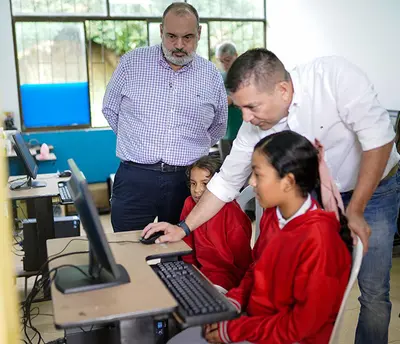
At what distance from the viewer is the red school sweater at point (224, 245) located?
2.18 meters

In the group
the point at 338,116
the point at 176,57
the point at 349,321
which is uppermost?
the point at 176,57

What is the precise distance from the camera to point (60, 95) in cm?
573

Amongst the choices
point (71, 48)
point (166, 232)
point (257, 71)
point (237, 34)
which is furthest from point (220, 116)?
point (237, 34)

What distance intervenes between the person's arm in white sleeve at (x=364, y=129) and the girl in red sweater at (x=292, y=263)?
0.14m

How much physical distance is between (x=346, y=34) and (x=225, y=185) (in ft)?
12.6

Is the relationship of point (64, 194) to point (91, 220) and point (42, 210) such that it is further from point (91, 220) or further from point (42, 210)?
point (91, 220)

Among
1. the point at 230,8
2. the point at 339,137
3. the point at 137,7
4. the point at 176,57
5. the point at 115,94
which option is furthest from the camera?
the point at 230,8

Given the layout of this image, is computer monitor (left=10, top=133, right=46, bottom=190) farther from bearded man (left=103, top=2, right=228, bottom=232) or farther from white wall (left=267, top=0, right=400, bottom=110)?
white wall (left=267, top=0, right=400, bottom=110)

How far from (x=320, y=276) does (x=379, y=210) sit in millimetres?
551

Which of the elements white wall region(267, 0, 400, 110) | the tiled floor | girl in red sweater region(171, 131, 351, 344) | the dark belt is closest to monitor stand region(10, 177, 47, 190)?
the tiled floor

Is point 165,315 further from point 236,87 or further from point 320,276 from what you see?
point 236,87

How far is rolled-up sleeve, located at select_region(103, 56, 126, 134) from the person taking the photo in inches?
108

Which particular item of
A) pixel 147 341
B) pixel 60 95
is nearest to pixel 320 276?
pixel 147 341

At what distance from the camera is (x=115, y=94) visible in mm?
2762
